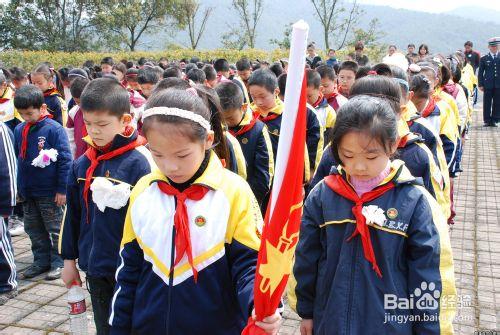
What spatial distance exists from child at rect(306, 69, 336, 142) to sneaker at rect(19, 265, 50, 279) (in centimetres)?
305

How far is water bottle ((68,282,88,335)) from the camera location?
2.59 metres

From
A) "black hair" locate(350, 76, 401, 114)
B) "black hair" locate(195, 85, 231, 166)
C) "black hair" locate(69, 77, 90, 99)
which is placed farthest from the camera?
"black hair" locate(69, 77, 90, 99)

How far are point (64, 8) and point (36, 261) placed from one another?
106 ft

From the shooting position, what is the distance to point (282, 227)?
142cm

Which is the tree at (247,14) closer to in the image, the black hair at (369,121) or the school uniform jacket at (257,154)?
the school uniform jacket at (257,154)

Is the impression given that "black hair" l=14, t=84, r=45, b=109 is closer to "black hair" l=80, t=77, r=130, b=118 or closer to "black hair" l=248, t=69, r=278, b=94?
"black hair" l=248, t=69, r=278, b=94

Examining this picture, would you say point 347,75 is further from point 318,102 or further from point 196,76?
point 196,76

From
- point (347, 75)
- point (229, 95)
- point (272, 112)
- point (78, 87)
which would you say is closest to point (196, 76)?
point (78, 87)

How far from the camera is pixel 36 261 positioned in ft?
15.5

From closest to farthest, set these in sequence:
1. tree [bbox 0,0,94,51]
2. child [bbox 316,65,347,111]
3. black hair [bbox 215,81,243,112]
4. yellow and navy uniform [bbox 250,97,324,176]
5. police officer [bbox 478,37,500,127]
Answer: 1. black hair [bbox 215,81,243,112]
2. yellow and navy uniform [bbox 250,97,324,176]
3. child [bbox 316,65,347,111]
4. police officer [bbox 478,37,500,127]
5. tree [bbox 0,0,94,51]

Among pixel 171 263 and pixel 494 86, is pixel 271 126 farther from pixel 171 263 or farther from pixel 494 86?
pixel 494 86

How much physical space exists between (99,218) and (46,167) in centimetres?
225

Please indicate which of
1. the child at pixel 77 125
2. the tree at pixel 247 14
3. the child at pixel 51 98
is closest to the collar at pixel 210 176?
the child at pixel 77 125

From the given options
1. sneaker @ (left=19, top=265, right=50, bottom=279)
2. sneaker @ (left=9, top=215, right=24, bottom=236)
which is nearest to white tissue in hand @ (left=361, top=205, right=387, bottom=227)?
sneaker @ (left=19, top=265, right=50, bottom=279)
